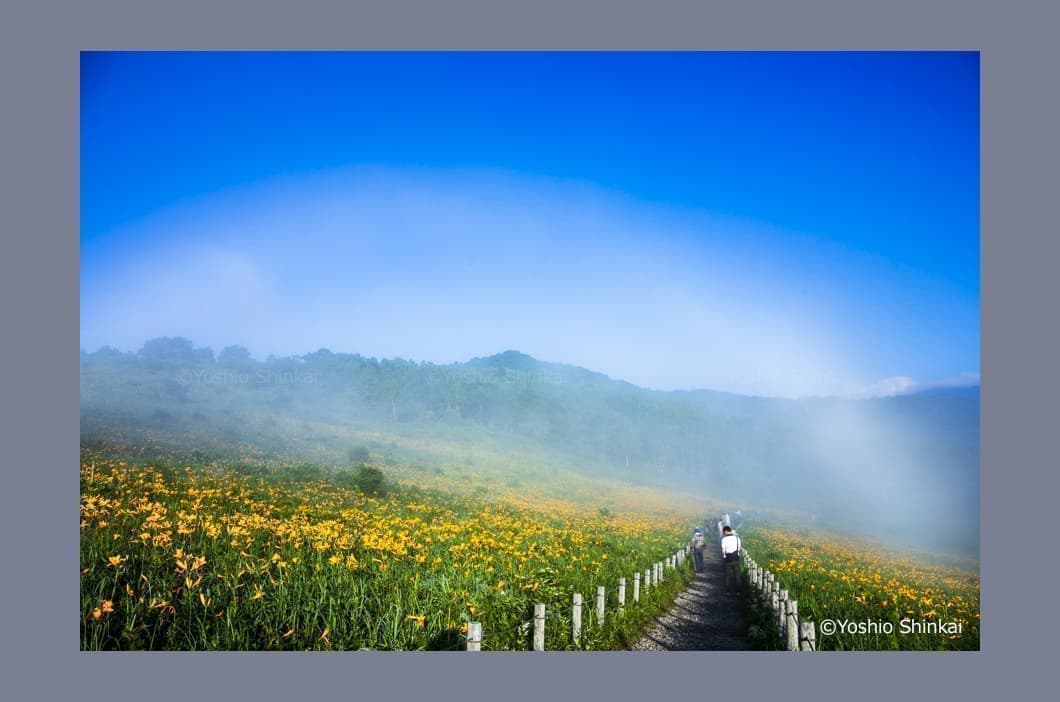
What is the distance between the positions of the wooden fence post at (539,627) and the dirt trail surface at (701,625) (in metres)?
1.38

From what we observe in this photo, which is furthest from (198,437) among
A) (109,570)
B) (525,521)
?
(525,521)

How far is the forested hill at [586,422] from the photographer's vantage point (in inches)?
372

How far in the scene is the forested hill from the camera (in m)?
9.45

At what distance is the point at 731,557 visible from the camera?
1095cm

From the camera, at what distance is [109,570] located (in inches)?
307

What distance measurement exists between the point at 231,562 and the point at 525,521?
171 inches

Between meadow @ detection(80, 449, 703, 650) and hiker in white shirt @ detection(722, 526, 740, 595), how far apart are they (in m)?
1.13

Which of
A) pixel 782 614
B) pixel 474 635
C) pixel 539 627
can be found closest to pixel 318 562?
pixel 474 635

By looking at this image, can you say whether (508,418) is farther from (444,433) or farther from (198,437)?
(198,437)

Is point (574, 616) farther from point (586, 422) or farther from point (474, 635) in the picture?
point (586, 422)

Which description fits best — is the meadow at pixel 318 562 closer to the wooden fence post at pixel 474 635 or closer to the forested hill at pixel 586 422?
the forested hill at pixel 586 422

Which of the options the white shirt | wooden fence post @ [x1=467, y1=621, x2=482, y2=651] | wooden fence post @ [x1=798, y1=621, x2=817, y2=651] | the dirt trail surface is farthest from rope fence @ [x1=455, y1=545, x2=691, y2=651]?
wooden fence post @ [x1=798, y1=621, x2=817, y2=651]

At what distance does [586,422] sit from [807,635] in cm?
474

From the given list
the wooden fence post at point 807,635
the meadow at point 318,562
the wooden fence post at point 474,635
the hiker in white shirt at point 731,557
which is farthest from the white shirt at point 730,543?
the wooden fence post at point 474,635
